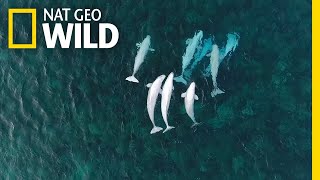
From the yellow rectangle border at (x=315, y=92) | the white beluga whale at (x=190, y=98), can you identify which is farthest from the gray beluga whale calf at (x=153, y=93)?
the yellow rectangle border at (x=315, y=92)

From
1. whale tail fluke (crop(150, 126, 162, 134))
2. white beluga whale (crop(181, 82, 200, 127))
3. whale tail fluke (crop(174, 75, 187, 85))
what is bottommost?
whale tail fluke (crop(150, 126, 162, 134))

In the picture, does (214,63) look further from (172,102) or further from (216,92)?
(172,102)

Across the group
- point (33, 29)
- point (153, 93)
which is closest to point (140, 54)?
point (153, 93)

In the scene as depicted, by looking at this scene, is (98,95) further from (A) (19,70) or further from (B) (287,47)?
(B) (287,47)

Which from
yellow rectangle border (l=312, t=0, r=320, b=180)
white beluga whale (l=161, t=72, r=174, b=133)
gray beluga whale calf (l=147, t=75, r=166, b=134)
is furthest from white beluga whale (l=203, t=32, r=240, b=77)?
yellow rectangle border (l=312, t=0, r=320, b=180)

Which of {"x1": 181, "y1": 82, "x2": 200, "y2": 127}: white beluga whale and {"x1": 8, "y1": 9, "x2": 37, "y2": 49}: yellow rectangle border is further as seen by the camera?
{"x1": 8, "y1": 9, "x2": 37, "y2": 49}: yellow rectangle border

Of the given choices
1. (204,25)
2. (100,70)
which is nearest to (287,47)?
(204,25)

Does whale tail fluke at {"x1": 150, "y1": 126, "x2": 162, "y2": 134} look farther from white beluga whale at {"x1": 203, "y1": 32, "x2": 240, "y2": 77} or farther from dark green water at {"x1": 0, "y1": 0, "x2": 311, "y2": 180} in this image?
white beluga whale at {"x1": 203, "y1": 32, "x2": 240, "y2": 77}

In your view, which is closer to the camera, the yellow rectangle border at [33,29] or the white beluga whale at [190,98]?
the white beluga whale at [190,98]

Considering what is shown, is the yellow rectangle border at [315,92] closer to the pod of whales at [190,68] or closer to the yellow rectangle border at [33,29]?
the pod of whales at [190,68]
